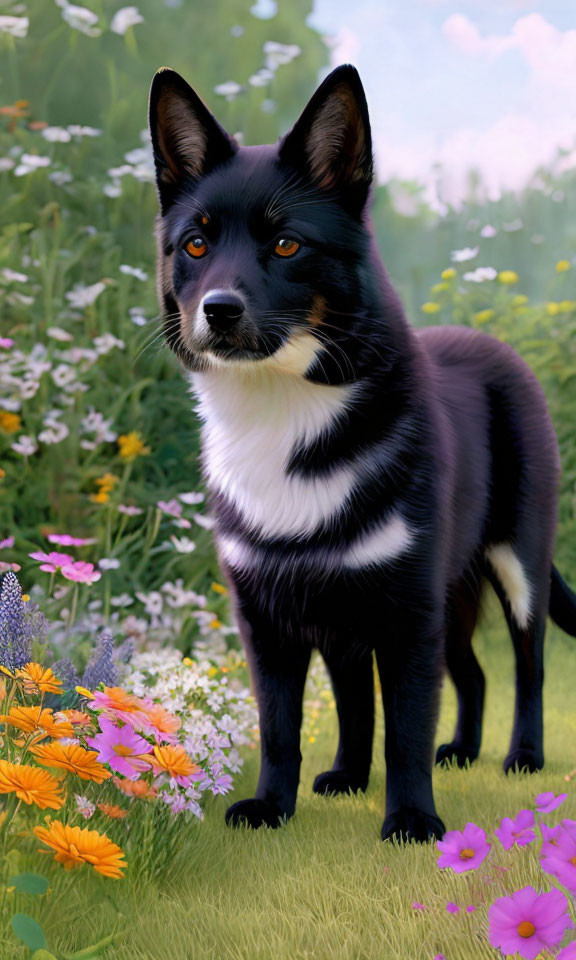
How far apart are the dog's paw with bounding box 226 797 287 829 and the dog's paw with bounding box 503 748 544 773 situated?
77cm

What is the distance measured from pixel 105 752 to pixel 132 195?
3.65m

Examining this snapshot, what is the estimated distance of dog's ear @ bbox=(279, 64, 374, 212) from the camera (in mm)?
2297

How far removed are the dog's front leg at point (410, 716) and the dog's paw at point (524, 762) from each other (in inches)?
23.7

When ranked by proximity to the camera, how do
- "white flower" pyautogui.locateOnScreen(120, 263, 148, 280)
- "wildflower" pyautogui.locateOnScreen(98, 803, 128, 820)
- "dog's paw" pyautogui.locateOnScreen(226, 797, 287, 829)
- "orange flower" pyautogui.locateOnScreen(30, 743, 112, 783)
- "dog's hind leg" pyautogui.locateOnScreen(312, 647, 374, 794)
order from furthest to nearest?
"white flower" pyautogui.locateOnScreen(120, 263, 148, 280) → "dog's hind leg" pyautogui.locateOnScreen(312, 647, 374, 794) → "dog's paw" pyautogui.locateOnScreen(226, 797, 287, 829) → "wildflower" pyautogui.locateOnScreen(98, 803, 128, 820) → "orange flower" pyautogui.locateOnScreen(30, 743, 112, 783)

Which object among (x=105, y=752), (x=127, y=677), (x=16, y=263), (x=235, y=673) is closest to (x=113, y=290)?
(x=16, y=263)

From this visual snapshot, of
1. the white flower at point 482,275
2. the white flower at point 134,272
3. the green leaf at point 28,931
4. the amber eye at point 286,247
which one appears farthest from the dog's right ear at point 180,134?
the white flower at point 482,275

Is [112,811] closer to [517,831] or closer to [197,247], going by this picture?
[517,831]

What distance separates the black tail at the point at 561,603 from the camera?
3391 millimetres

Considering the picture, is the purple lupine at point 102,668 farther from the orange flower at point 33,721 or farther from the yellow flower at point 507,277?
the yellow flower at point 507,277

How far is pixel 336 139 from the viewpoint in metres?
2.36

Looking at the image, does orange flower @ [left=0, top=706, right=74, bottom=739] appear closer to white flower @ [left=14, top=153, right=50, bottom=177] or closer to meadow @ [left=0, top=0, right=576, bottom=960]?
meadow @ [left=0, top=0, right=576, bottom=960]

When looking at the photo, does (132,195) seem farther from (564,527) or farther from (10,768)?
(10,768)

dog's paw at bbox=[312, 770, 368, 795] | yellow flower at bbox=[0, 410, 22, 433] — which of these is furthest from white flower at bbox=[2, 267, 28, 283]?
dog's paw at bbox=[312, 770, 368, 795]

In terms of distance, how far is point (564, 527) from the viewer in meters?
4.89
